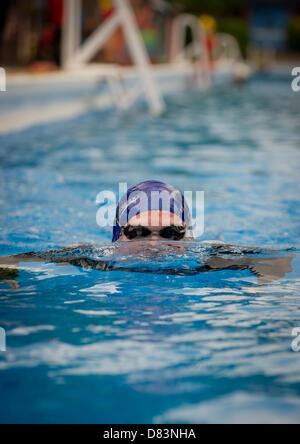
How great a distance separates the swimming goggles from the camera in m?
3.82

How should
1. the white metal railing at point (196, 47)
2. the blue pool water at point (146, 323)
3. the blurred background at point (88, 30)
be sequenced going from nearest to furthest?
the blue pool water at point (146, 323) → the blurred background at point (88, 30) → the white metal railing at point (196, 47)

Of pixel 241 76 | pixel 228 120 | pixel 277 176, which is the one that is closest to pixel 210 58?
pixel 241 76

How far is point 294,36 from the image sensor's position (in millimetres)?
44750

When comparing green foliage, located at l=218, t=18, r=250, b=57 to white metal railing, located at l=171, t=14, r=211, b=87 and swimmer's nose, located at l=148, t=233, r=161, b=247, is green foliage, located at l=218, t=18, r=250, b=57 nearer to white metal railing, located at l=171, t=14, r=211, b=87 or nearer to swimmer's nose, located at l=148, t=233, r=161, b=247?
white metal railing, located at l=171, t=14, r=211, b=87

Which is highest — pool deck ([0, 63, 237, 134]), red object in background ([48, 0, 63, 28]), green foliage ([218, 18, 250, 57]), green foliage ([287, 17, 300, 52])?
green foliage ([287, 17, 300, 52])

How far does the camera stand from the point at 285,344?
2.87 m

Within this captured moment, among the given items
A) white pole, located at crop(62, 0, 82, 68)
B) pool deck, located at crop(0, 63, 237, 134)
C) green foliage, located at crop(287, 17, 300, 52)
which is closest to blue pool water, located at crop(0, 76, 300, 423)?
pool deck, located at crop(0, 63, 237, 134)

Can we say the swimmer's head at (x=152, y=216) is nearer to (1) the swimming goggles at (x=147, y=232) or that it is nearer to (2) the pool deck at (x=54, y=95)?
(1) the swimming goggles at (x=147, y=232)

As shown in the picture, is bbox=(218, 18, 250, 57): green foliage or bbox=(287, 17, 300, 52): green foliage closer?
bbox=(218, 18, 250, 57): green foliage

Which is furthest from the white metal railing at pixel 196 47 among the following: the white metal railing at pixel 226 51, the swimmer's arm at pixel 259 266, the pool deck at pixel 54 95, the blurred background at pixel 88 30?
the swimmer's arm at pixel 259 266

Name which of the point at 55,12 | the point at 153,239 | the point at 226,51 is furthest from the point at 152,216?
the point at 226,51

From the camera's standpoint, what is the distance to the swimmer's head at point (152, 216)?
382 centimetres

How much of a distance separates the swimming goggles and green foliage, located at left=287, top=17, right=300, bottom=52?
4388cm

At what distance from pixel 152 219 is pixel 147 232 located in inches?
3.4
